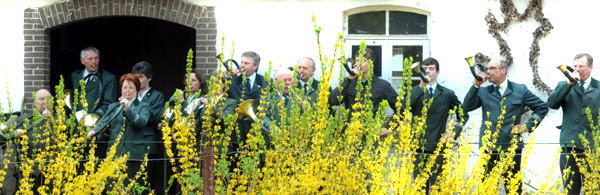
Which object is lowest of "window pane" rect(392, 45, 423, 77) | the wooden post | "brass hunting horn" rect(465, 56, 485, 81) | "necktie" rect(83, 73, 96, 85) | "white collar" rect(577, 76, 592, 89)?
the wooden post

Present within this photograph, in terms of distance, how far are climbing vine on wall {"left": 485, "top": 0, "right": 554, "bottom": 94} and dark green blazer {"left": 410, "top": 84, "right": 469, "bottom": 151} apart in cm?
99

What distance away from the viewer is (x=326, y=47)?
10227mm

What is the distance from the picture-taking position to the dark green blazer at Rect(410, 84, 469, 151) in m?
9.08

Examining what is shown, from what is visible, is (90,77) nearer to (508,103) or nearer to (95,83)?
(95,83)

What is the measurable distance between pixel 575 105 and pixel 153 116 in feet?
11.9

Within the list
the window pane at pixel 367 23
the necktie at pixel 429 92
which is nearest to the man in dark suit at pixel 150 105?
the window pane at pixel 367 23

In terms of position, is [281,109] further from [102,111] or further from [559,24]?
[559,24]

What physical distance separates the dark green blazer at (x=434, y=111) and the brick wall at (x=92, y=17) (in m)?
2.28

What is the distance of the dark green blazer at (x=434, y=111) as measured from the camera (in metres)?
9.08

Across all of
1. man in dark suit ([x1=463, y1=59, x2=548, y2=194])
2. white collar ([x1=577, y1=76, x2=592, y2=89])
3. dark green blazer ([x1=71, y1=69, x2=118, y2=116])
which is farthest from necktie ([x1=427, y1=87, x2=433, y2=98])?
dark green blazer ([x1=71, y1=69, x2=118, y2=116])

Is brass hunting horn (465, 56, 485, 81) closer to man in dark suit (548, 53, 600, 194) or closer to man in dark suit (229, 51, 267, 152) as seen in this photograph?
man in dark suit (548, 53, 600, 194)

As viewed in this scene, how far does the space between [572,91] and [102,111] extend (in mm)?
4188

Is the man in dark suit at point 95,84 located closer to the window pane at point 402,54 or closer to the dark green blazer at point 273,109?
the dark green blazer at point 273,109

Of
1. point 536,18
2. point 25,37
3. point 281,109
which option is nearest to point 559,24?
point 536,18
